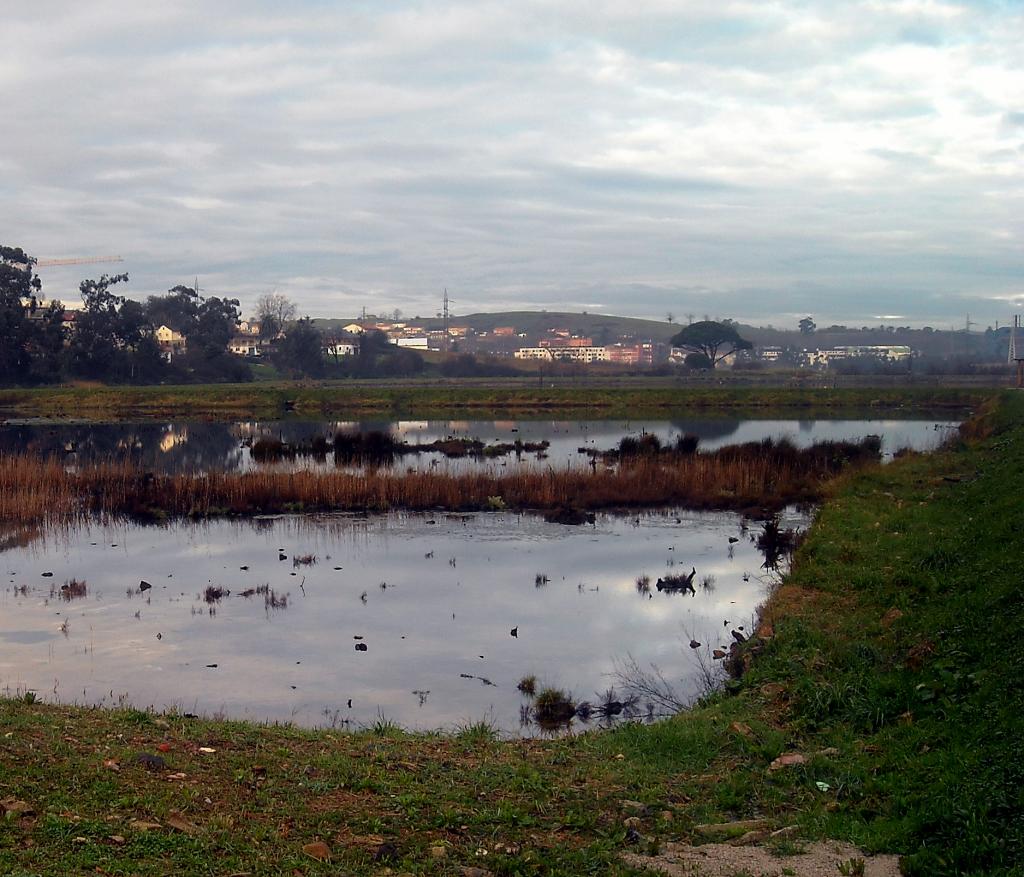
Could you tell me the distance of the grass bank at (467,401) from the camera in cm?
7025

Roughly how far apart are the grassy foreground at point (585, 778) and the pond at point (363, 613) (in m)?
2.27

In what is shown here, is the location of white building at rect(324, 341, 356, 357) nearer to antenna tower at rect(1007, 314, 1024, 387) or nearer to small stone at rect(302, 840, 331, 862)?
antenna tower at rect(1007, 314, 1024, 387)

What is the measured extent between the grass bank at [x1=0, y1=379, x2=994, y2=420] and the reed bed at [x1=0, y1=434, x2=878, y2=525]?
36.2 m

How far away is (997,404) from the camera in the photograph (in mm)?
52562

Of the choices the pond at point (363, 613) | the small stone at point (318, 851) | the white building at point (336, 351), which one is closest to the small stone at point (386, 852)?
the small stone at point (318, 851)

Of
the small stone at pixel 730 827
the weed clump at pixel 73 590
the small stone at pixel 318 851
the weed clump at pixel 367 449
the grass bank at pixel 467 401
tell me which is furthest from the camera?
the grass bank at pixel 467 401

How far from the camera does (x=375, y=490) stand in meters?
29.0

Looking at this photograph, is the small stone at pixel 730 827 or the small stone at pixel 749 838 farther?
the small stone at pixel 730 827

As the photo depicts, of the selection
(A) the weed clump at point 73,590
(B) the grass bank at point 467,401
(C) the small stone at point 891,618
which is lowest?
(A) the weed clump at point 73,590

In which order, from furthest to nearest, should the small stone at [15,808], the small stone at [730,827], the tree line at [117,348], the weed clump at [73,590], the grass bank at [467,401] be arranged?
1. the tree line at [117,348]
2. the grass bank at [467,401]
3. the weed clump at [73,590]
4. the small stone at [730,827]
5. the small stone at [15,808]

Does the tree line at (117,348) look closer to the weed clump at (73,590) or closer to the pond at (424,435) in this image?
the pond at (424,435)

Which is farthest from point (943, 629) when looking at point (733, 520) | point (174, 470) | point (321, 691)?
point (174, 470)

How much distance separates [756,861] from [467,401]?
69364 mm

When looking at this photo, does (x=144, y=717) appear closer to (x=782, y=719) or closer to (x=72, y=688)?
(x=72, y=688)
